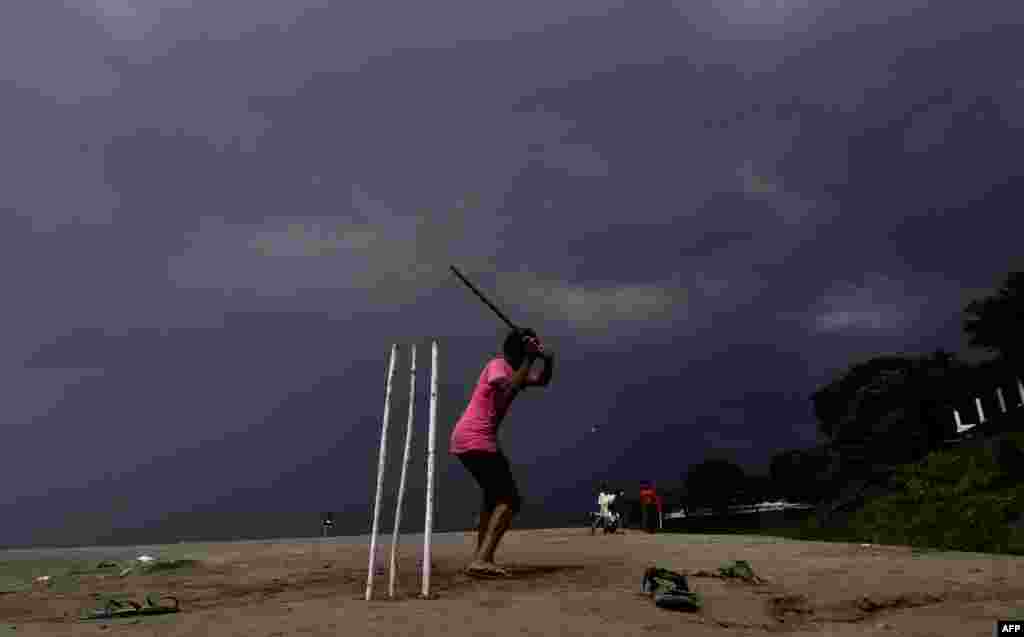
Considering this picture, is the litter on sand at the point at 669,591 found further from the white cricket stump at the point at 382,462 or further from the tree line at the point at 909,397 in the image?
the tree line at the point at 909,397

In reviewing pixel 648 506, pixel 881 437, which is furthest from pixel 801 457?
pixel 648 506

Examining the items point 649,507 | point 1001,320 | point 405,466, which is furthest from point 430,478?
point 1001,320

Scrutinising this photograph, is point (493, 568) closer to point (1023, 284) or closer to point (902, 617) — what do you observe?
point (902, 617)

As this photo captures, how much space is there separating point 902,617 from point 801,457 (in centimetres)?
9802

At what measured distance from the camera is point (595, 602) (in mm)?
5066

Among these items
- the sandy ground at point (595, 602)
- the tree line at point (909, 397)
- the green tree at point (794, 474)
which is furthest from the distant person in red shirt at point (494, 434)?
the green tree at point (794, 474)

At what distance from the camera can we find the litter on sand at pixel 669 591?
16.0 ft

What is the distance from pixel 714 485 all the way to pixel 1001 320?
70788 mm

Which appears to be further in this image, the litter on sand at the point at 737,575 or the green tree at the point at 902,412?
the green tree at the point at 902,412

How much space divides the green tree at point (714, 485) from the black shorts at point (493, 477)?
4058 inches

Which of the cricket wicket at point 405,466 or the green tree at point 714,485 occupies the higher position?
the green tree at point 714,485

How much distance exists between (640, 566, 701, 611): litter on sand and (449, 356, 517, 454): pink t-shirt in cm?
209

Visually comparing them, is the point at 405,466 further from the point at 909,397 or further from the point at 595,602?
the point at 909,397

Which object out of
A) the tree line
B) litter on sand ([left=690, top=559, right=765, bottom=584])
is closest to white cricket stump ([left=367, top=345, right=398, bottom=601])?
litter on sand ([left=690, top=559, right=765, bottom=584])
